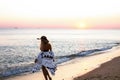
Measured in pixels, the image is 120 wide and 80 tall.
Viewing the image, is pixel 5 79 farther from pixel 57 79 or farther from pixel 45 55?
pixel 45 55

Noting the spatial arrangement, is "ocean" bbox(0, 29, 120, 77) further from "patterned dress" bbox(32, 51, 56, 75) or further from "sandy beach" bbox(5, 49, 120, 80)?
"patterned dress" bbox(32, 51, 56, 75)

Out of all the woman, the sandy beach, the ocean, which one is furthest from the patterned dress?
the ocean

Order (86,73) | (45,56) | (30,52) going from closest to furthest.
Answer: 1. (45,56)
2. (86,73)
3. (30,52)

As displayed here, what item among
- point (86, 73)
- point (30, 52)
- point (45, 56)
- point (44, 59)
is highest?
point (45, 56)

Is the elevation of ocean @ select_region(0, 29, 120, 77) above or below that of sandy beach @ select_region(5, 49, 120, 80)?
below

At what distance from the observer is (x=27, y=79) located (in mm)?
14180

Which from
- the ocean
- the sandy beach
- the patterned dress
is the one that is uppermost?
the patterned dress

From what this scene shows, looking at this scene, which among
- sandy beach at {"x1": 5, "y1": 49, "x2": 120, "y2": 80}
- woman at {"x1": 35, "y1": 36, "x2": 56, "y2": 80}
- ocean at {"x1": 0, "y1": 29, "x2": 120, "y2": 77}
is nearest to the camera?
woman at {"x1": 35, "y1": 36, "x2": 56, "y2": 80}

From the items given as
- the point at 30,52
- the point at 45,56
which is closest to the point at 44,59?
the point at 45,56

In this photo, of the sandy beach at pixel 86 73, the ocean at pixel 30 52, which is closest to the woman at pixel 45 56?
the sandy beach at pixel 86 73

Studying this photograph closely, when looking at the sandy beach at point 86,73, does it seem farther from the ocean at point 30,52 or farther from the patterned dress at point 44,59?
the ocean at point 30,52

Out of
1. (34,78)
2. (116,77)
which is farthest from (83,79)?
(34,78)

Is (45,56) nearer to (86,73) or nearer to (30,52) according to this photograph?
(86,73)

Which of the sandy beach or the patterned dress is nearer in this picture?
the patterned dress
